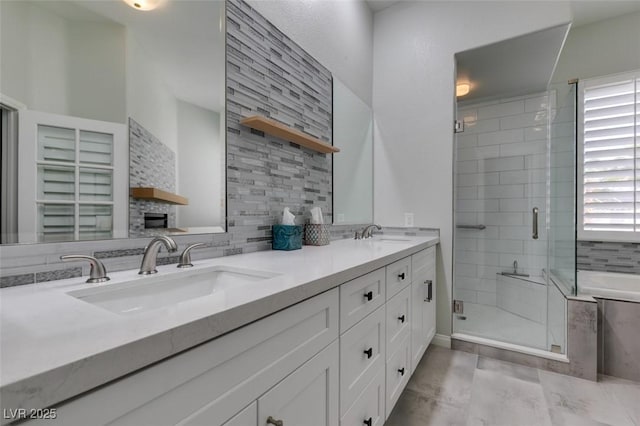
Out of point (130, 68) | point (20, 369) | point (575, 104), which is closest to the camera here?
point (20, 369)

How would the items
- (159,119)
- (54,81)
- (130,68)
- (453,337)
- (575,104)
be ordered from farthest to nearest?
(453,337), (575,104), (159,119), (130,68), (54,81)

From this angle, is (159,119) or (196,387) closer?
(196,387)

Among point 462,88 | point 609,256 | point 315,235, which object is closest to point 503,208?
point 609,256

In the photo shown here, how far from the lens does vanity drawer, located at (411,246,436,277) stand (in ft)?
5.75

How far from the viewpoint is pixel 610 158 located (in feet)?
8.55

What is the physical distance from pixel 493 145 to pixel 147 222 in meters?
3.41

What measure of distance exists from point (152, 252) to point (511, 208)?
11.2 ft

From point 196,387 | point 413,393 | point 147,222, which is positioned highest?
point 147,222

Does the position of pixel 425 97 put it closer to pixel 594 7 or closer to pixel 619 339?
pixel 594 7

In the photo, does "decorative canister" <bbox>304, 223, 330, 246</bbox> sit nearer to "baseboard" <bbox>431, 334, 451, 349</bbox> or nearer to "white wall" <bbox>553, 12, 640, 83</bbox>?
"baseboard" <bbox>431, 334, 451, 349</bbox>

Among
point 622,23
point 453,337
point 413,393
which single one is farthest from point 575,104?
point 413,393

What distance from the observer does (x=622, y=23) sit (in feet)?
8.64

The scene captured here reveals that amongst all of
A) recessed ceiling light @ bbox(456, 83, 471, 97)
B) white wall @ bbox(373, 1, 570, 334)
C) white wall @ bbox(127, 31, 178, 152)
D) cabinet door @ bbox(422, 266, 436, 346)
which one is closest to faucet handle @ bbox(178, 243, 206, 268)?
Answer: white wall @ bbox(127, 31, 178, 152)

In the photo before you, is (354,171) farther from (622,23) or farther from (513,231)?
(622,23)
